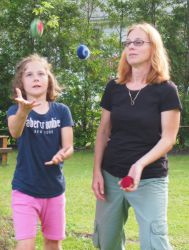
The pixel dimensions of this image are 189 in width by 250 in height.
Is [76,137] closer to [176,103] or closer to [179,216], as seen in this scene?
[179,216]

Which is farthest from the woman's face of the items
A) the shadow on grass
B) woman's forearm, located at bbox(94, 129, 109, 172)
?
the shadow on grass

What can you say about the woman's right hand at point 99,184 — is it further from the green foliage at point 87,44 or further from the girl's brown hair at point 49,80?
the green foliage at point 87,44

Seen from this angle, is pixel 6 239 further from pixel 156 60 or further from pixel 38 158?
pixel 156 60

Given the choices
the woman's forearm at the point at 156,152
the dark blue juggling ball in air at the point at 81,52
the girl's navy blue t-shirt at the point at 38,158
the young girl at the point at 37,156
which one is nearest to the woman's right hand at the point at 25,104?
the young girl at the point at 37,156

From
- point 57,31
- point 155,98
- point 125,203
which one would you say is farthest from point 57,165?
point 57,31

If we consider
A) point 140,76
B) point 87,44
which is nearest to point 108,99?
point 140,76

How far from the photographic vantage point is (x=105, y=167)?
3363 millimetres

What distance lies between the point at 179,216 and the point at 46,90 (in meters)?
3.51

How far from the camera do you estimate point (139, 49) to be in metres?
3.26

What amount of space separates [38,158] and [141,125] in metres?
0.69

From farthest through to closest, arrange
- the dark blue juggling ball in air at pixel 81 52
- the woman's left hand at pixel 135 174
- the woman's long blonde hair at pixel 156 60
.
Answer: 1. the dark blue juggling ball in air at pixel 81 52
2. the woman's long blonde hair at pixel 156 60
3. the woman's left hand at pixel 135 174

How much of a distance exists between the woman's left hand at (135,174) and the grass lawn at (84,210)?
71.7 inches

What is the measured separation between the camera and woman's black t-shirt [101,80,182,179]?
319 centimetres

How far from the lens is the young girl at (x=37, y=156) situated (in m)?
3.30
